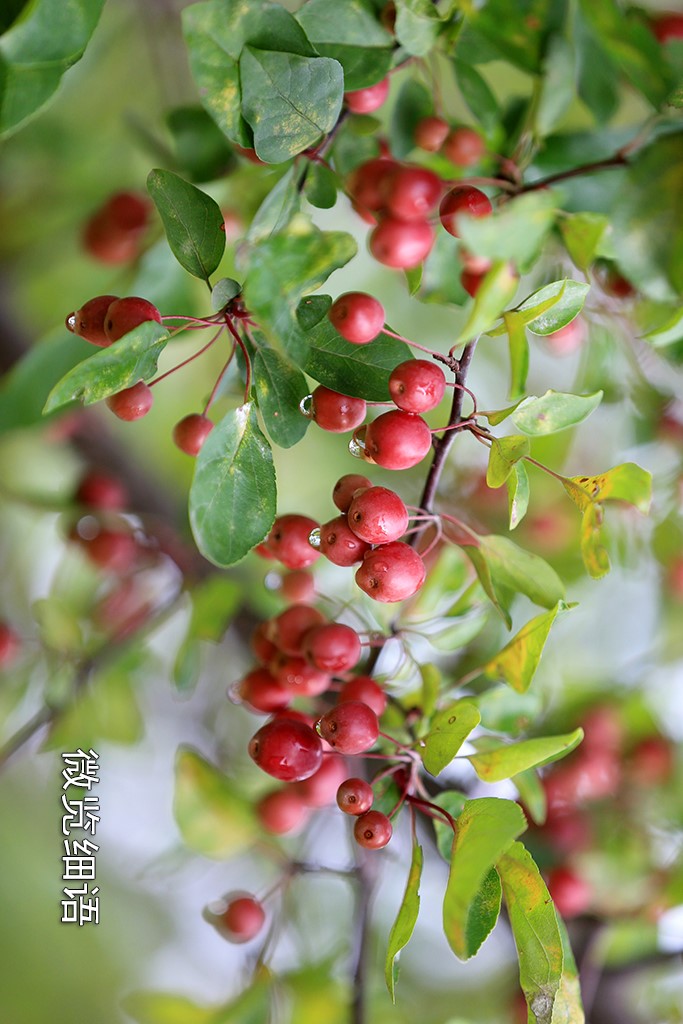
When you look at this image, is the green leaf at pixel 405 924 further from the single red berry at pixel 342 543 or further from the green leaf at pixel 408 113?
the green leaf at pixel 408 113

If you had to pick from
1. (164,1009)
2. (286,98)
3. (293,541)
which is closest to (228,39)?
(286,98)

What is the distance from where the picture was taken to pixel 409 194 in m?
0.40

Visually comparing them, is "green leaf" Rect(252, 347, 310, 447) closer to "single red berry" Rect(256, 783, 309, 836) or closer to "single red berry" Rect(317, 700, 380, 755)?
"single red berry" Rect(317, 700, 380, 755)

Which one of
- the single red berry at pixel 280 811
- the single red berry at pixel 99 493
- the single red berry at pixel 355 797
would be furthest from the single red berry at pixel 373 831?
the single red berry at pixel 99 493

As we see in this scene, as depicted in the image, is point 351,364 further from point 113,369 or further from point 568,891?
point 568,891

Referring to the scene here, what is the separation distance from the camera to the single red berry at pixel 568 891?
723 mm

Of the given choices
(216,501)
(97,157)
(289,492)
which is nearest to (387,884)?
(289,492)

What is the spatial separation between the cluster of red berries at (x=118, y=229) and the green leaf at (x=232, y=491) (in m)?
0.44

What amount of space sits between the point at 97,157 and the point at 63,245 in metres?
0.10

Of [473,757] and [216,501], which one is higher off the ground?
[216,501]

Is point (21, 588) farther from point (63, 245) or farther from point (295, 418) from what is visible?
point (295, 418)

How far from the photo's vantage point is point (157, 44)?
0.90 metres

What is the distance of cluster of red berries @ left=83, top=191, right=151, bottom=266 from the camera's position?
2.59 feet

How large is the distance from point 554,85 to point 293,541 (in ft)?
1.03
